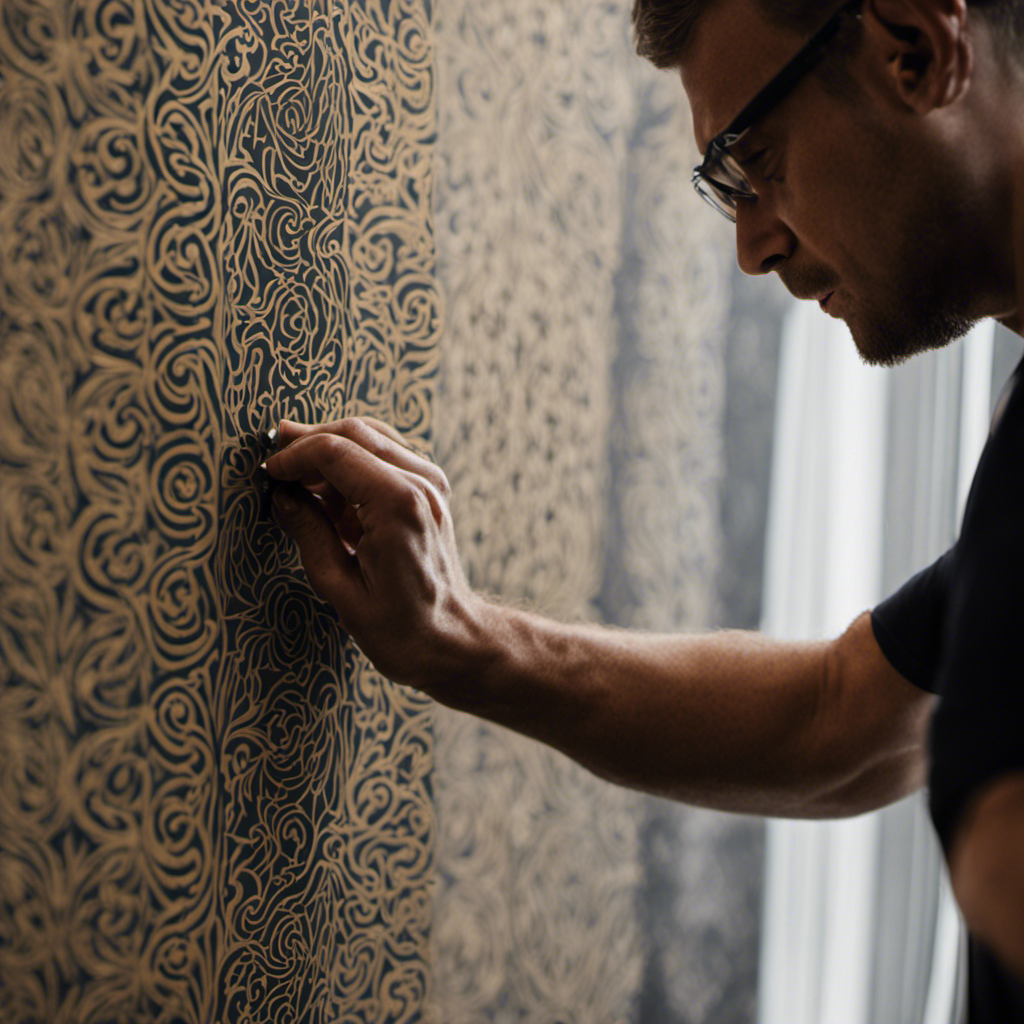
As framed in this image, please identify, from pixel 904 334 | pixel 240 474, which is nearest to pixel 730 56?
pixel 904 334

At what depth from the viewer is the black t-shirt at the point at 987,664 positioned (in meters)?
0.46

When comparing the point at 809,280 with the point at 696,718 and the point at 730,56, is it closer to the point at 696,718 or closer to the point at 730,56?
the point at 730,56

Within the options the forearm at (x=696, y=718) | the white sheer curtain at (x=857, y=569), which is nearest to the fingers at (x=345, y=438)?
the forearm at (x=696, y=718)

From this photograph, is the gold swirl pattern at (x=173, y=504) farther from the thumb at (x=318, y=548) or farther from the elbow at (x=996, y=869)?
the elbow at (x=996, y=869)

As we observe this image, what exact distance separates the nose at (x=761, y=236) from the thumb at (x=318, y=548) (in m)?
0.48

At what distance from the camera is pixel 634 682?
0.94 m

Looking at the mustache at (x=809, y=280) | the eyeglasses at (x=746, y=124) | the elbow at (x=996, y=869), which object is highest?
the eyeglasses at (x=746, y=124)

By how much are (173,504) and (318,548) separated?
13cm

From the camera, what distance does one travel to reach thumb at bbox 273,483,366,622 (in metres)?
0.74

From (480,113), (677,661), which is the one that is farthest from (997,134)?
(480,113)

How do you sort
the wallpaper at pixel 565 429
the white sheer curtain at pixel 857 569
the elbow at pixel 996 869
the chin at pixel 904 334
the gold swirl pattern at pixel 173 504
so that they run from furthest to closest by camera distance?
the white sheer curtain at pixel 857 569
the wallpaper at pixel 565 429
the chin at pixel 904 334
the gold swirl pattern at pixel 173 504
the elbow at pixel 996 869

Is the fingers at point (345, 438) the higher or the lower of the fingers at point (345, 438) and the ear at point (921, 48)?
the lower

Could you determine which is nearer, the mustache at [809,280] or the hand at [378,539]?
the hand at [378,539]

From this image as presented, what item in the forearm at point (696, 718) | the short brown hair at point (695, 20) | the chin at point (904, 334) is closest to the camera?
the short brown hair at point (695, 20)
